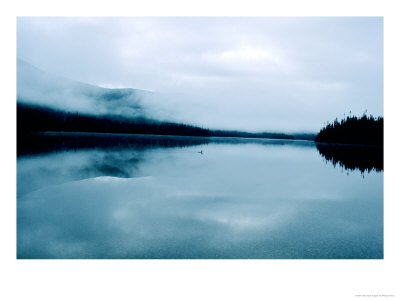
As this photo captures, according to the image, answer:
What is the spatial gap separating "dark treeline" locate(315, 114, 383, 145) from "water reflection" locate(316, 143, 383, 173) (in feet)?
0.36

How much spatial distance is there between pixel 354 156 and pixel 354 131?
0.74m

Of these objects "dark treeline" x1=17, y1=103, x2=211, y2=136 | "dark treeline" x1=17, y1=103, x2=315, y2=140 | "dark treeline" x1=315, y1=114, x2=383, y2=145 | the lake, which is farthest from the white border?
"dark treeline" x1=17, y1=103, x2=315, y2=140

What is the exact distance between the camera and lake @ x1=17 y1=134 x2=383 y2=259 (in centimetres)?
329

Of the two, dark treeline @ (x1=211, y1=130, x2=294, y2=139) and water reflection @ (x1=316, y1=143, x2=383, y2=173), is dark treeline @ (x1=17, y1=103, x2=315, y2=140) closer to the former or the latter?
dark treeline @ (x1=211, y1=130, x2=294, y2=139)

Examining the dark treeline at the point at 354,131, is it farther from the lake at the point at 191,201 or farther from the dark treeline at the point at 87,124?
the dark treeline at the point at 87,124

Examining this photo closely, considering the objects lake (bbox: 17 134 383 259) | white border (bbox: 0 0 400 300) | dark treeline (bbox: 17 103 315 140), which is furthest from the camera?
dark treeline (bbox: 17 103 315 140)

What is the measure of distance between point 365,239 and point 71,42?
14.9 feet

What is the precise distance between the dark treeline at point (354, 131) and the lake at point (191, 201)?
1.37 feet
